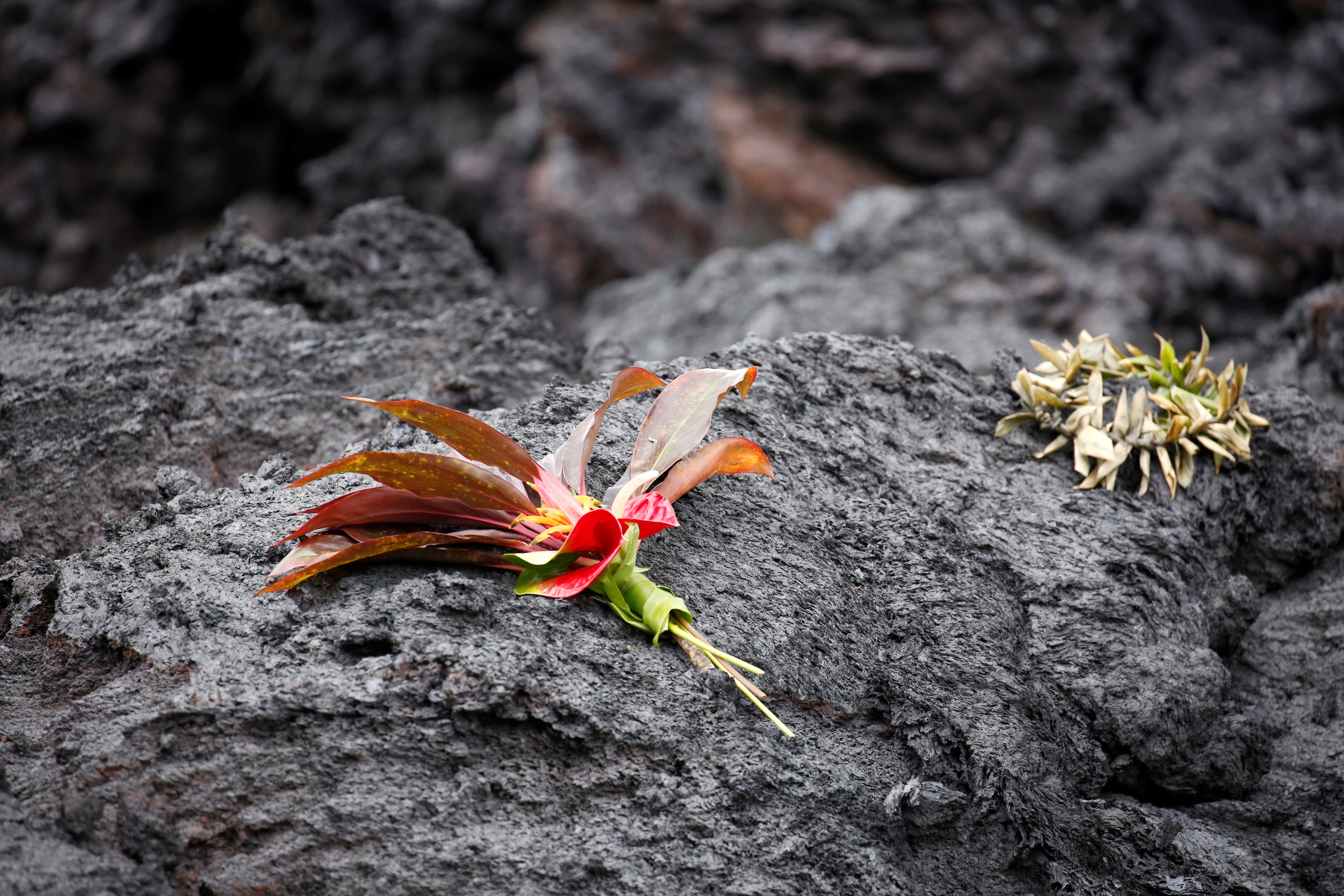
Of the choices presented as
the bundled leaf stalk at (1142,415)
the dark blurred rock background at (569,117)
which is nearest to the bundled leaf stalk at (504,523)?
the bundled leaf stalk at (1142,415)

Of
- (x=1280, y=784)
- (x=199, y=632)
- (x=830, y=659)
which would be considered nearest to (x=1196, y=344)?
(x=1280, y=784)

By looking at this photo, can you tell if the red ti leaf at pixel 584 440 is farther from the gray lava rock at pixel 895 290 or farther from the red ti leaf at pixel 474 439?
the gray lava rock at pixel 895 290

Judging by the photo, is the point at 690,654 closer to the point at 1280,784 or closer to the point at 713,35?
the point at 1280,784

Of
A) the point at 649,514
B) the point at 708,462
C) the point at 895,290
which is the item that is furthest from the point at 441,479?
the point at 895,290

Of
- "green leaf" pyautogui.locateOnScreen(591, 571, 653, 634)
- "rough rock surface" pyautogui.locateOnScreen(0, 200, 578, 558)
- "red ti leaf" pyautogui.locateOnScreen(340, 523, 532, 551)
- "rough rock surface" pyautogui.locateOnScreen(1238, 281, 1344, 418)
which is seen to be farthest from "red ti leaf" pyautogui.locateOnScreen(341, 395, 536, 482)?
"rough rock surface" pyautogui.locateOnScreen(1238, 281, 1344, 418)

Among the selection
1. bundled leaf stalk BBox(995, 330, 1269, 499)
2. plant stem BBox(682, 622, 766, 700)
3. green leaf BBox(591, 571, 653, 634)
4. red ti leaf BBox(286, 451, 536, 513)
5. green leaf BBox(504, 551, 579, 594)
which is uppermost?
red ti leaf BBox(286, 451, 536, 513)

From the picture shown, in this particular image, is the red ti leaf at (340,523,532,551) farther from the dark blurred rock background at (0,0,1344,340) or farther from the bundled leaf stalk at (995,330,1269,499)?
the dark blurred rock background at (0,0,1344,340)
